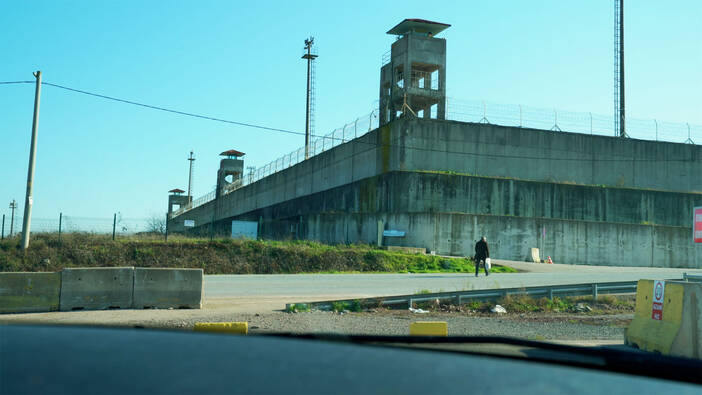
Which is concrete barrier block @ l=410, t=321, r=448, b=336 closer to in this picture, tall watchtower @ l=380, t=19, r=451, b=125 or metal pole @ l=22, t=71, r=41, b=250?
metal pole @ l=22, t=71, r=41, b=250

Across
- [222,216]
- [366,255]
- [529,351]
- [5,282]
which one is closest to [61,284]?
[5,282]

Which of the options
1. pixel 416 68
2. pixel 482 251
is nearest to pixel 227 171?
pixel 416 68

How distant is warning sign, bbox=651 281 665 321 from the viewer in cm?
933

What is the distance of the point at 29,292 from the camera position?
1320 centimetres

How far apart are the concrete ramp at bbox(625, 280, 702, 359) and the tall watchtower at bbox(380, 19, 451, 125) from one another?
30236mm

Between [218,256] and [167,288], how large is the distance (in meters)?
15.0

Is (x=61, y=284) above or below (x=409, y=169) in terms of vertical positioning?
below

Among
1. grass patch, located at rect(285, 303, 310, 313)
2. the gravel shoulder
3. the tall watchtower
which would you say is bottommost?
the gravel shoulder

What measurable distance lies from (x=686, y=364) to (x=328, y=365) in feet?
5.11

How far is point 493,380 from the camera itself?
1.43 m

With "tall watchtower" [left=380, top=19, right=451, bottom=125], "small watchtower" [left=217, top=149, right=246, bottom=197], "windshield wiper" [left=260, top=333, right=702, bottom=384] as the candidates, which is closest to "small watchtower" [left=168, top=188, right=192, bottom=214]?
"small watchtower" [left=217, top=149, right=246, bottom=197]

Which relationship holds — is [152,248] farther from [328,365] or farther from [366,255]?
[328,365]

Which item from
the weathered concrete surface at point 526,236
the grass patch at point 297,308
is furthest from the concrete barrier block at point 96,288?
the weathered concrete surface at point 526,236

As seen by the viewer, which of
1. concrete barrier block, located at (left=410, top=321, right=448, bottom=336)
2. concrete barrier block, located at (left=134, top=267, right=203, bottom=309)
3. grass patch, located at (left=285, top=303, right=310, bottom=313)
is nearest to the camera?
concrete barrier block, located at (left=410, top=321, right=448, bottom=336)
